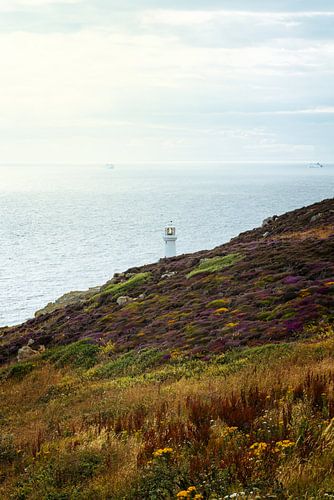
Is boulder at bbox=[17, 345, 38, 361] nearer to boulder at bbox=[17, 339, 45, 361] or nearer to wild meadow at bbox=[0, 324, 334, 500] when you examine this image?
boulder at bbox=[17, 339, 45, 361]

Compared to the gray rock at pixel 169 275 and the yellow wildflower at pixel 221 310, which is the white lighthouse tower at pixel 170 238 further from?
the yellow wildflower at pixel 221 310

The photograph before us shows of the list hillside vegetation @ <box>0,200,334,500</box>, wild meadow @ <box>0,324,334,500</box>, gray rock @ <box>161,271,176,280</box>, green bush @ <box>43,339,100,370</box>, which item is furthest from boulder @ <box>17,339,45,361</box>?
wild meadow @ <box>0,324,334,500</box>

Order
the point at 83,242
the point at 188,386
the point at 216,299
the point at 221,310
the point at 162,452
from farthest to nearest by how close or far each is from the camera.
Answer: the point at 83,242 < the point at 216,299 < the point at 221,310 < the point at 188,386 < the point at 162,452

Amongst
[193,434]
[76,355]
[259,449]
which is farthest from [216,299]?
[259,449]

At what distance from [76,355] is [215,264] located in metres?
11.7

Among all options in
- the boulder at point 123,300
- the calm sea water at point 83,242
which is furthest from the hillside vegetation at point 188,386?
the calm sea water at point 83,242

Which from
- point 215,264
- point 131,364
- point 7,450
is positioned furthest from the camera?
point 215,264

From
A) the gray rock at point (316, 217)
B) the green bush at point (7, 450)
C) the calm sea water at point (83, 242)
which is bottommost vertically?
the calm sea water at point (83, 242)

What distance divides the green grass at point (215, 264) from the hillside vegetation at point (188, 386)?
15 centimetres

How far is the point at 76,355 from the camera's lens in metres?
25.9

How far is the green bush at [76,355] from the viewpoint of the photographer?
978 inches

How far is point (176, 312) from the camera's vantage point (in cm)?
2720

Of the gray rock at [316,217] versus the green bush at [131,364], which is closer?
the green bush at [131,364]

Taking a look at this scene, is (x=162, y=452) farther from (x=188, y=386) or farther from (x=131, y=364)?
(x=131, y=364)
